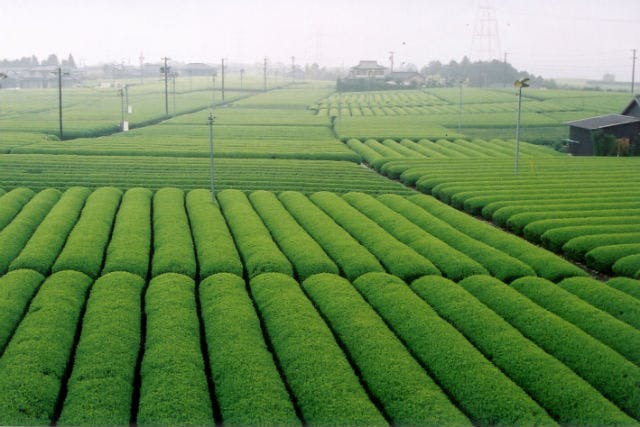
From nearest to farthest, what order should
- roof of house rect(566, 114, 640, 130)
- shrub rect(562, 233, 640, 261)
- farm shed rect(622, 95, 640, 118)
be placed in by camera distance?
1. shrub rect(562, 233, 640, 261)
2. roof of house rect(566, 114, 640, 130)
3. farm shed rect(622, 95, 640, 118)

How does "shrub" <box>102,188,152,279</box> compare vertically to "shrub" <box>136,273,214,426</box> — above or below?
above

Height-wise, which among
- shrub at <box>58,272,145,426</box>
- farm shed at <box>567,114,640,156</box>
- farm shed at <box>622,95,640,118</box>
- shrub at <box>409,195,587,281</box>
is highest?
farm shed at <box>622,95,640,118</box>

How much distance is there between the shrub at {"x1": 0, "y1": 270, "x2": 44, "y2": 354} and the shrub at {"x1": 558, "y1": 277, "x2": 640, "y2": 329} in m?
17.4

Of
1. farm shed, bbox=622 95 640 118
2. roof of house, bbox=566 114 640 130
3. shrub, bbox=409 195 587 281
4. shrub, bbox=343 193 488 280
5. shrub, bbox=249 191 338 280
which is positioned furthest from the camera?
farm shed, bbox=622 95 640 118

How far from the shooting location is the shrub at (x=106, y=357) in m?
14.5

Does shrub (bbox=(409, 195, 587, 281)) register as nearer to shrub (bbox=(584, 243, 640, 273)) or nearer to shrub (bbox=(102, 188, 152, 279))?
shrub (bbox=(584, 243, 640, 273))

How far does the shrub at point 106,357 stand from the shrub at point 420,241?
10829mm

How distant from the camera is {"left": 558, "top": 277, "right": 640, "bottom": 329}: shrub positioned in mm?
20859

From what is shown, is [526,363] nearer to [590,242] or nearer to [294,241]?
[294,241]

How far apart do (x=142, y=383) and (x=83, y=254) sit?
1086cm

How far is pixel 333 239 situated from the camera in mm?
28484

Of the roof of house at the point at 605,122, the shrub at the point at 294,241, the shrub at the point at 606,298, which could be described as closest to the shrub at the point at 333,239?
the shrub at the point at 294,241

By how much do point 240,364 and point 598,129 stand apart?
5690cm

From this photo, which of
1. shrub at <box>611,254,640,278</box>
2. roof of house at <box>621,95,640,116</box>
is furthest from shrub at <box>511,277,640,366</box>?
roof of house at <box>621,95,640,116</box>
